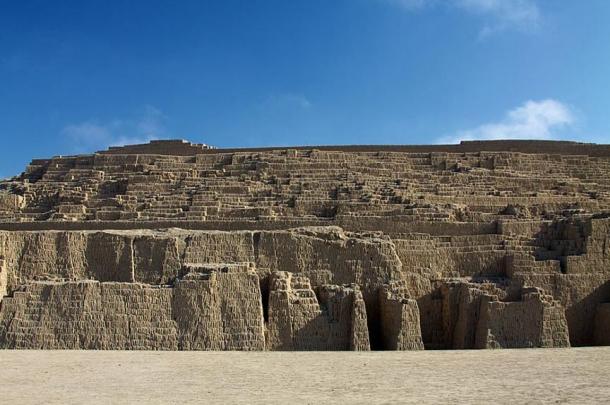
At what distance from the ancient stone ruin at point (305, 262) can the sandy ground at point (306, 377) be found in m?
1.26

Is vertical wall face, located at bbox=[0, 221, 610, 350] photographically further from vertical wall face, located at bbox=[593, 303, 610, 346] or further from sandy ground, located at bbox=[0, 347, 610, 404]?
sandy ground, located at bbox=[0, 347, 610, 404]

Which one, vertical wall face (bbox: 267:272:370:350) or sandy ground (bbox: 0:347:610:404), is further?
vertical wall face (bbox: 267:272:370:350)

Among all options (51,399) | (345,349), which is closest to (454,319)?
(345,349)

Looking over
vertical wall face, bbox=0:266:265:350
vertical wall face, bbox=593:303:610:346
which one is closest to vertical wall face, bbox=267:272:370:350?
vertical wall face, bbox=0:266:265:350

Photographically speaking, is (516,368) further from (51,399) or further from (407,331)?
(51,399)

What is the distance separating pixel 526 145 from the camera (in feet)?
98.4

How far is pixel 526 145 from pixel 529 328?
1375 centimetres

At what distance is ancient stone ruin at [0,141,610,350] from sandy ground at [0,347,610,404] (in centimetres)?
126

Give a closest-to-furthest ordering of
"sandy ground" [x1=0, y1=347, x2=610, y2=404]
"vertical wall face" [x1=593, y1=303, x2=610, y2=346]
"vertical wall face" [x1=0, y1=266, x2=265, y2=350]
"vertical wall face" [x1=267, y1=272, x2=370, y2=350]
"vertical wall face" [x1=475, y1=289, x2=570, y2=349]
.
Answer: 1. "sandy ground" [x1=0, y1=347, x2=610, y2=404]
2. "vertical wall face" [x1=0, y1=266, x2=265, y2=350]
3. "vertical wall face" [x1=267, y1=272, x2=370, y2=350]
4. "vertical wall face" [x1=475, y1=289, x2=570, y2=349]
5. "vertical wall face" [x1=593, y1=303, x2=610, y2=346]

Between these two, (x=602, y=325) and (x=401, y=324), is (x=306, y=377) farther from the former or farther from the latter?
(x=602, y=325)

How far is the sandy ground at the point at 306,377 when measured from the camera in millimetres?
10453

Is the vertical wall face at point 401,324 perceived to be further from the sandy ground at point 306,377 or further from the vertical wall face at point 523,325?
the vertical wall face at point 523,325

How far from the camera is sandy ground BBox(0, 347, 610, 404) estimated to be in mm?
10453

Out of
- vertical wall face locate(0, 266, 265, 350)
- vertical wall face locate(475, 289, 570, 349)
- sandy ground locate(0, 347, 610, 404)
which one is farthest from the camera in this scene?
vertical wall face locate(475, 289, 570, 349)
